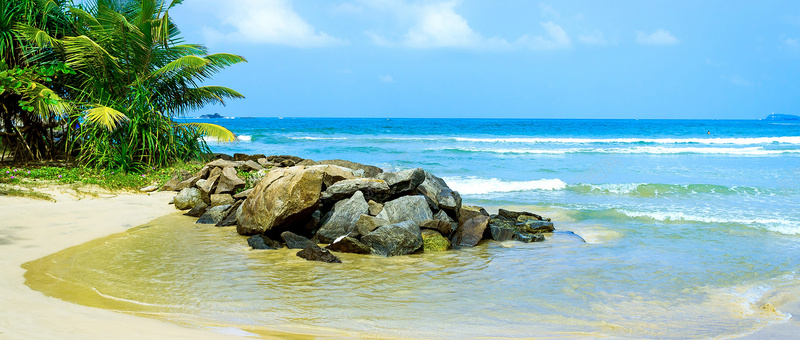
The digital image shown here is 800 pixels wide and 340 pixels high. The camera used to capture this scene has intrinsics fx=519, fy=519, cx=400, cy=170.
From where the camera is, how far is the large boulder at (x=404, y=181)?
7887mm

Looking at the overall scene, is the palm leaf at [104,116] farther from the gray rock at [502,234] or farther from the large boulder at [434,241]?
the gray rock at [502,234]

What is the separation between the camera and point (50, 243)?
5.97m

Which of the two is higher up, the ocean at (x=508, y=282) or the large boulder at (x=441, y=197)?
the large boulder at (x=441, y=197)

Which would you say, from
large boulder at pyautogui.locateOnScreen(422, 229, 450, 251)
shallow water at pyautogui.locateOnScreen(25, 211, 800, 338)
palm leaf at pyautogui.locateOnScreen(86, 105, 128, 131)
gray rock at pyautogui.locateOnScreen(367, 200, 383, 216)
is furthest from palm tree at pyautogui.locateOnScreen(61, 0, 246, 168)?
large boulder at pyautogui.locateOnScreen(422, 229, 450, 251)

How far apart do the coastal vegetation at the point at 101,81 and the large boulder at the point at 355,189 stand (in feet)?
18.0

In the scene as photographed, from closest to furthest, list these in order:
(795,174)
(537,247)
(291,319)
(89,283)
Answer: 1. (291,319)
2. (89,283)
3. (537,247)
4. (795,174)

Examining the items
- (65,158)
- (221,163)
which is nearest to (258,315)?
(221,163)

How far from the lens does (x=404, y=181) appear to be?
788 centimetres

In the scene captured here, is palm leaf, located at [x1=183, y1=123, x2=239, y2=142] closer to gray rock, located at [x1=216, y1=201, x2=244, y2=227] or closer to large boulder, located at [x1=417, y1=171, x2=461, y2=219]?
gray rock, located at [x1=216, y1=201, x2=244, y2=227]

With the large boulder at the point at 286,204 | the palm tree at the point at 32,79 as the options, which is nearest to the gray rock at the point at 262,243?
the large boulder at the point at 286,204

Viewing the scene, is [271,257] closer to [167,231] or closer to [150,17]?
[167,231]

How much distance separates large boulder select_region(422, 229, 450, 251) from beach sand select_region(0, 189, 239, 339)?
144 inches

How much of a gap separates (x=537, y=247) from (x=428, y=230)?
1.46m

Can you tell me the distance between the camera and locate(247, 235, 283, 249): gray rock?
647 cm
